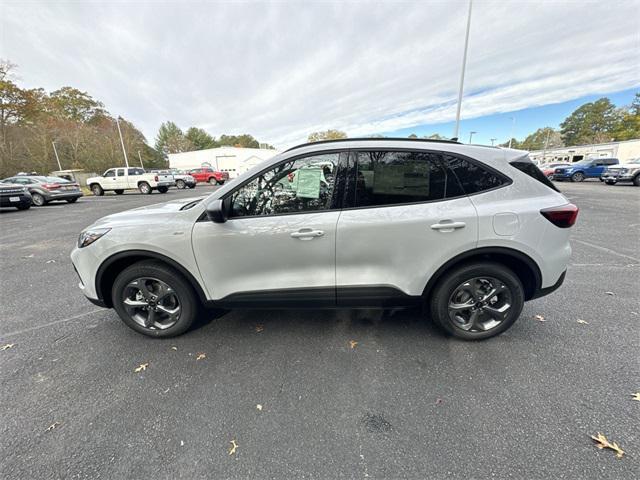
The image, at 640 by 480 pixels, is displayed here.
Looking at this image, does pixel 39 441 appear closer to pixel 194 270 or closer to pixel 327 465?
pixel 194 270

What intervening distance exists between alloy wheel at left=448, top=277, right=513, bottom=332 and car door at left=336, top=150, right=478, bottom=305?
1.28ft

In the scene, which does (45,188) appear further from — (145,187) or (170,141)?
(170,141)

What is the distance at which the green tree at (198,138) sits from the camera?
3078 inches

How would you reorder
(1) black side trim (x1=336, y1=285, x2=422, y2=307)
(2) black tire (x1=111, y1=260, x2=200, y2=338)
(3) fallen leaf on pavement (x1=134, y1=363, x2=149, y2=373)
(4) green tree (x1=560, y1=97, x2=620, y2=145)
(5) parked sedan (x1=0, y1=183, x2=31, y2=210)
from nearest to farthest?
(3) fallen leaf on pavement (x1=134, y1=363, x2=149, y2=373), (1) black side trim (x1=336, y1=285, x2=422, y2=307), (2) black tire (x1=111, y1=260, x2=200, y2=338), (5) parked sedan (x1=0, y1=183, x2=31, y2=210), (4) green tree (x1=560, y1=97, x2=620, y2=145)

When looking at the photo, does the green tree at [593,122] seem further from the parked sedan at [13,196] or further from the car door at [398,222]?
the parked sedan at [13,196]

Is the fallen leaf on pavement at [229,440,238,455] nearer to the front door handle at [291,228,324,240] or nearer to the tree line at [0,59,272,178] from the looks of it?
the front door handle at [291,228,324,240]

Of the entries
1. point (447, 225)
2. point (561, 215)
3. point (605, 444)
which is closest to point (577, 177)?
point (561, 215)

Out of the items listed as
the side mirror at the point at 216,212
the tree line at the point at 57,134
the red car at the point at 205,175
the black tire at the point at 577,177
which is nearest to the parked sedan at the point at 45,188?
the red car at the point at 205,175

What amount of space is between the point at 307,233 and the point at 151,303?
5.57 feet

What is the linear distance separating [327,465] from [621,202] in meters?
14.4

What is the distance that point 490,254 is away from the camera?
2469 millimetres

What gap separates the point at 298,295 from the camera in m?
2.49

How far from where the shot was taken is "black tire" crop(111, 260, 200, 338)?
8.41 feet

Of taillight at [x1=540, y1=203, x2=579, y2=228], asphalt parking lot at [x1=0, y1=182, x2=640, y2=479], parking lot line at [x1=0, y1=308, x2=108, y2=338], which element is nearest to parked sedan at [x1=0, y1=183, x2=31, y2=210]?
asphalt parking lot at [x1=0, y1=182, x2=640, y2=479]
